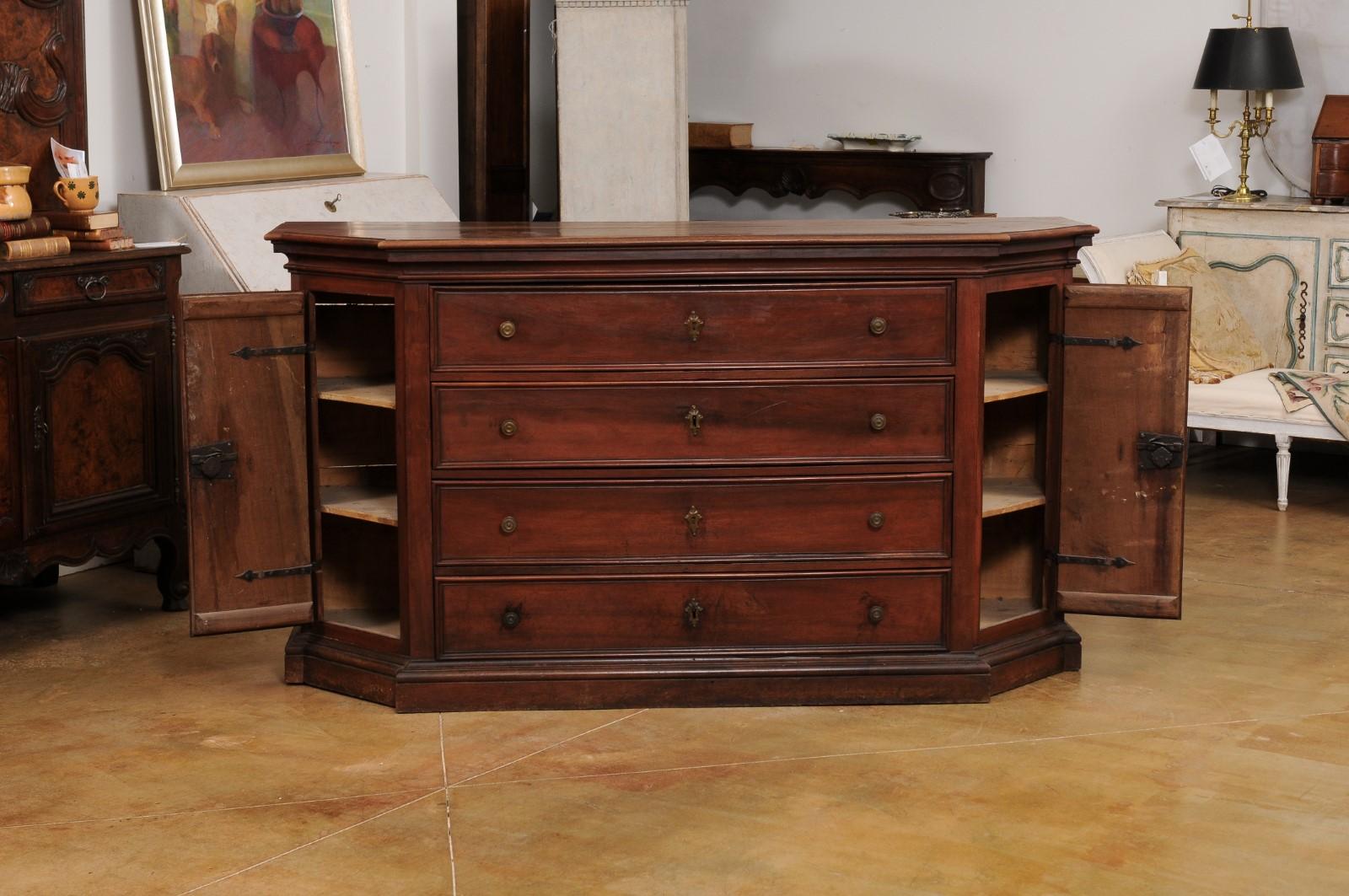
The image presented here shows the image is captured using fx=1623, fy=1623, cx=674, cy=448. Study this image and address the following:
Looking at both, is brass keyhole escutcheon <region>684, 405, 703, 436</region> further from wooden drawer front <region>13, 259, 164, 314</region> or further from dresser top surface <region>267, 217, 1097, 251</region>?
wooden drawer front <region>13, 259, 164, 314</region>

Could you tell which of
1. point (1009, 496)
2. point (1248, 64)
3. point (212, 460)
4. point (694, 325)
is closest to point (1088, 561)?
point (1009, 496)

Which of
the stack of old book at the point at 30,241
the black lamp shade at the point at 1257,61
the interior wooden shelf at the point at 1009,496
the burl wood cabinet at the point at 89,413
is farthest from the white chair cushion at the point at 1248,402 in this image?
the stack of old book at the point at 30,241

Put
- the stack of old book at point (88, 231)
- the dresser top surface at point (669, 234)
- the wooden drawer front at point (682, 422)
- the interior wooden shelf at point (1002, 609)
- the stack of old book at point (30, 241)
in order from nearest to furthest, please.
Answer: the dresser top surface at point (669, 234)
the wooden drawer front at point (682, 422)
the interior wooden shelf at point (1002, 609)
the stack of old book at point (30, 241)
the stack of old book at point (88, 231)

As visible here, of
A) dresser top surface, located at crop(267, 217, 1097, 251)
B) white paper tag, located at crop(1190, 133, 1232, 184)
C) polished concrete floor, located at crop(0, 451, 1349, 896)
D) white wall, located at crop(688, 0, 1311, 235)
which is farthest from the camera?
white wall, located at crop(688, 0, 1311, 235)

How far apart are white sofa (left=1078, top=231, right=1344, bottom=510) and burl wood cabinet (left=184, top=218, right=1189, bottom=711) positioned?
7.95 feet

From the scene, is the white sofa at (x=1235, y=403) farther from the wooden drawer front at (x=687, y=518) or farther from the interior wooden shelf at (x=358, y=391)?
the interior wooden shelf at (x=358, y=391)


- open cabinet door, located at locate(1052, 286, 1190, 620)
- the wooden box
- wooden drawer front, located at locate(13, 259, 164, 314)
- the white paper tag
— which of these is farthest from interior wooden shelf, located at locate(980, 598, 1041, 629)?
the white paper tag

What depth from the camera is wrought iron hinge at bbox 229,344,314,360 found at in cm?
434

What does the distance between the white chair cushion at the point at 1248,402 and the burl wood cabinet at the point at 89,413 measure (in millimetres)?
4268

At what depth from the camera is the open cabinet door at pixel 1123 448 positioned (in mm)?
4430

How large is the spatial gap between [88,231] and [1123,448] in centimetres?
325

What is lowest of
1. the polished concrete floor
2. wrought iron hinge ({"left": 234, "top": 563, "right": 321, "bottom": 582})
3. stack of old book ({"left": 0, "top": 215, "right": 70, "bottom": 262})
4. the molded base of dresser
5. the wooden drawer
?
the polished concrete floor

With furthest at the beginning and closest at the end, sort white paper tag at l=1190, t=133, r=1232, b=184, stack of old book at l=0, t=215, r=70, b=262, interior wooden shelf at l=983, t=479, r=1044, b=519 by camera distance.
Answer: white paper tag at l=1190, t=133, r=1232, b=184 → stack of old book at l=0, t=215, r=70, b=262 → interior wooden shelf at l=983, t=479, r=1044, b=519

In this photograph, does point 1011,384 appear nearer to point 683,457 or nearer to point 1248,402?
point 683,457
